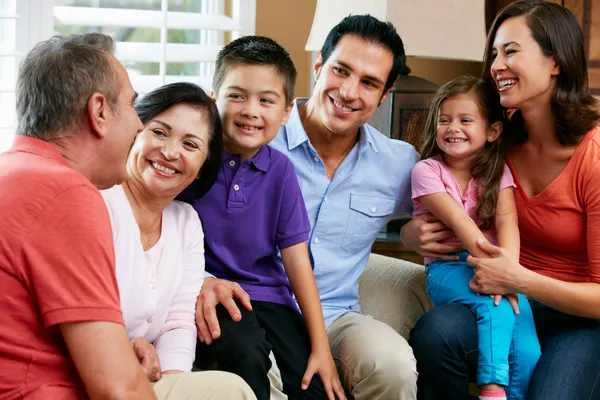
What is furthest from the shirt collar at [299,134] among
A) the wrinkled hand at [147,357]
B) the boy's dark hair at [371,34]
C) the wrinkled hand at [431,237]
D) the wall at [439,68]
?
the wall at [439,68]

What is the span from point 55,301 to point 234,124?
0.83 metres

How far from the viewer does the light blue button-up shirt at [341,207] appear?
6.89ft

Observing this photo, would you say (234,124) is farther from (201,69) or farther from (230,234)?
(201,69)

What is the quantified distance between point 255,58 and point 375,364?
754mm

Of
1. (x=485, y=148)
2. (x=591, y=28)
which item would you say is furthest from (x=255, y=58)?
(x=591, y=28)

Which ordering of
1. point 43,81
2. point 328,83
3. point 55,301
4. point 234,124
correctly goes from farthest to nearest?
point 328,83, point 234,124, point 43,81, point 55,301

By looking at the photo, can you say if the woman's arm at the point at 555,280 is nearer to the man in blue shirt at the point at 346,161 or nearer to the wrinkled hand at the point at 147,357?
the man in blue shirt at the point at 346,161

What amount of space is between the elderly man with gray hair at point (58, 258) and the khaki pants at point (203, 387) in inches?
9.9

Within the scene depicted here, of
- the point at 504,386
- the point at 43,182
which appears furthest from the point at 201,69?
the point at 43,182

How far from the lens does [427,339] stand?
1.92m

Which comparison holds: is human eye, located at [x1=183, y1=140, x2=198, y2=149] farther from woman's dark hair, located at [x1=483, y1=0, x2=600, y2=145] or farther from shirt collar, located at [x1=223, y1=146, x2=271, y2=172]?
woman's dark hair, located at [x1=483, y1=0, x2=600, y2=145]

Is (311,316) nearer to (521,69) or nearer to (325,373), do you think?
(325,373)

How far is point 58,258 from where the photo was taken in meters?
1.09

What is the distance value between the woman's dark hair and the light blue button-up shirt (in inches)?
18.7
